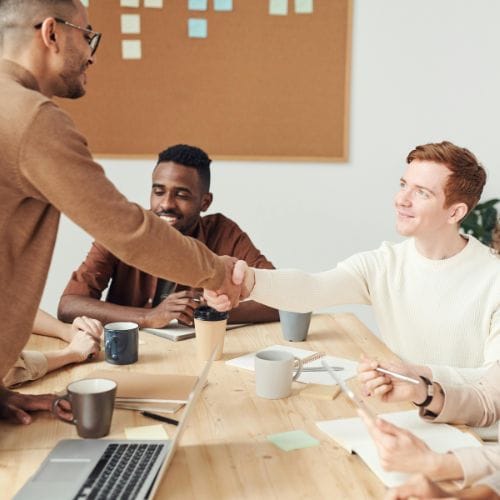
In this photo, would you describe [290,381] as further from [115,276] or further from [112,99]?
[112,99]

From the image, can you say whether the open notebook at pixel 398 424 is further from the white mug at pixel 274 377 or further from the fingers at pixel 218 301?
the fingers at pixel 218 301

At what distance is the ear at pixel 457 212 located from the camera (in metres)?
1.86

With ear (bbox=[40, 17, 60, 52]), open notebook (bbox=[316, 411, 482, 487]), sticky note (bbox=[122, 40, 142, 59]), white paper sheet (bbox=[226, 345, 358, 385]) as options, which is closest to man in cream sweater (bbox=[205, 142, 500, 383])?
white paper sheet (bbox=[226, 345, 358, 385])

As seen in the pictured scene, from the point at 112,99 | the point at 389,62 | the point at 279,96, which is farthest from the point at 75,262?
the point at 389,62

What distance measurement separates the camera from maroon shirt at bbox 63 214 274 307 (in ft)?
7.43

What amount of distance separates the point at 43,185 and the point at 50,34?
36 centimetres

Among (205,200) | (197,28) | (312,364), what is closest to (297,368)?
(312,364)

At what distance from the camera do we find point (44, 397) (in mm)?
1351

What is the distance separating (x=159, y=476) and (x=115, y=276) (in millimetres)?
1464

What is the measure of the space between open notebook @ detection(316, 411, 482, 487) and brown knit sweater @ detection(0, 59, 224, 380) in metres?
0.50

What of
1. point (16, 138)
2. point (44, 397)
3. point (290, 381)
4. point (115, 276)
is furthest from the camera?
point (115, 276)

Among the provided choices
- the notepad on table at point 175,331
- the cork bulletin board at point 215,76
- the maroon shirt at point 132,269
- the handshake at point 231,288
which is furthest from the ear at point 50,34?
the cork bulletin board at point 215,76

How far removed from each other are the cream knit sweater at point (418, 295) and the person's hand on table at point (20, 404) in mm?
639

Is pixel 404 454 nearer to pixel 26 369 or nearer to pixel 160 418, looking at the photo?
pixel 160 418
